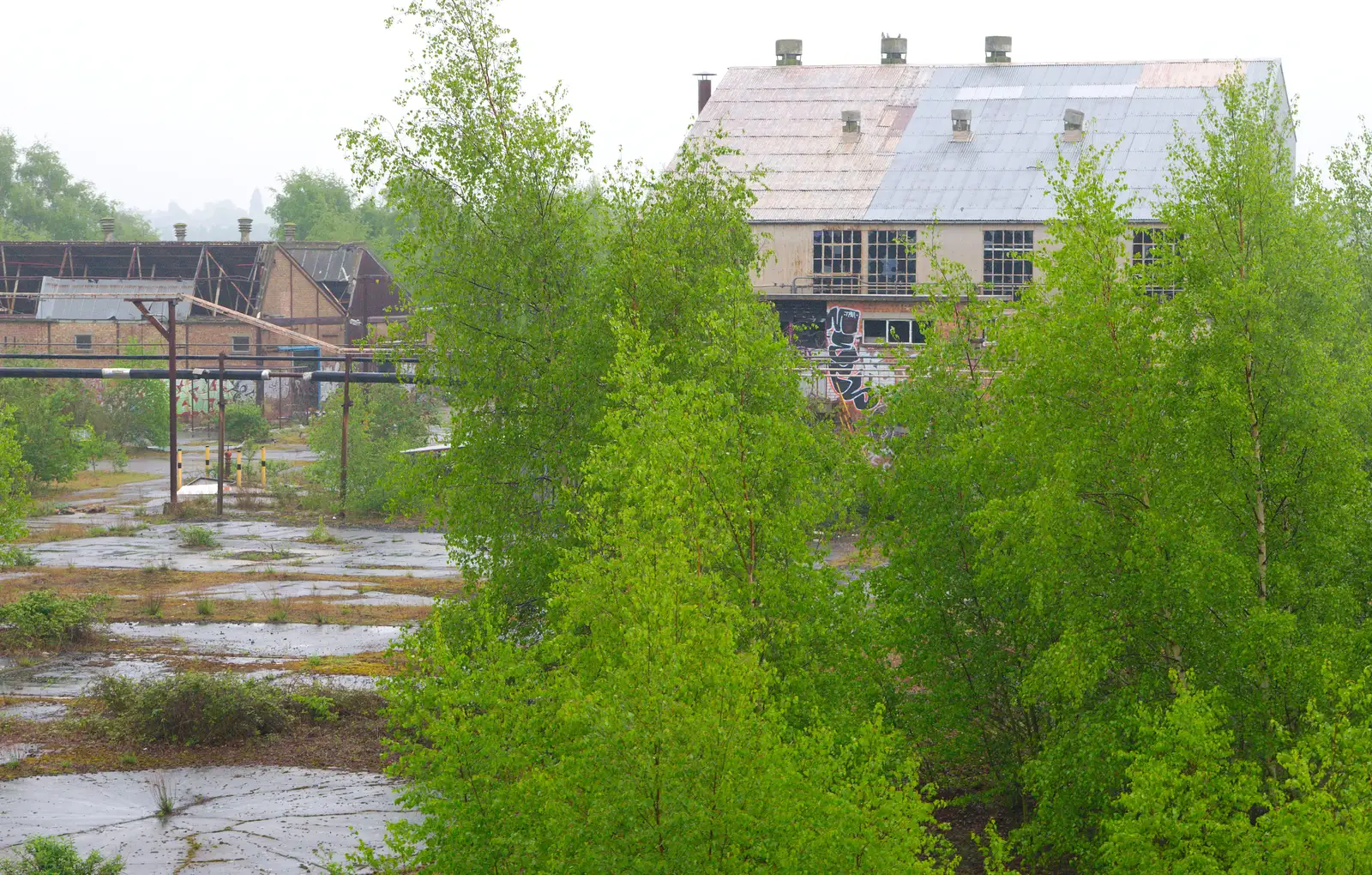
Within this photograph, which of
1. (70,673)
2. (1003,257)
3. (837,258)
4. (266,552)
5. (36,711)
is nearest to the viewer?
(36,711)

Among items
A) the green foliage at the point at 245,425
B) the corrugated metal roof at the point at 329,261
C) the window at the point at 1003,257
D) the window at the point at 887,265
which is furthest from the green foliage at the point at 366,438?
the corrugated metal roof at the point at 329,261

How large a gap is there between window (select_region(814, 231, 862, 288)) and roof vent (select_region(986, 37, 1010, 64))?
10297 mm

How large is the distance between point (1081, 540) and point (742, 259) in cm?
566

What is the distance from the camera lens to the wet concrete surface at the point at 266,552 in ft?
99.2

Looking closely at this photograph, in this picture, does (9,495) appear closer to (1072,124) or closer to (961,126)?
(961,126)

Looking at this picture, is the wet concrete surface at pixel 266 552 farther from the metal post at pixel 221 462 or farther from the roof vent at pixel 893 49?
the roof vent at pixel 893 49

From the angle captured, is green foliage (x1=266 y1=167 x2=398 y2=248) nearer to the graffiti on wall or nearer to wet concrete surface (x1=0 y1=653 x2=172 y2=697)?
the graffiti on wall

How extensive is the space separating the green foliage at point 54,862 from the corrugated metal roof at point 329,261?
58865 mm

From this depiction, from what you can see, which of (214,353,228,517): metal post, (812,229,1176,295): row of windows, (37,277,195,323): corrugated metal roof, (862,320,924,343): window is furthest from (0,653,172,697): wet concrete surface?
(37,277,195,323): corrugated metal roof

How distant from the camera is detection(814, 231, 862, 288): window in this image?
42.2 meters

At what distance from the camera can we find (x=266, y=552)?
32.2 meters

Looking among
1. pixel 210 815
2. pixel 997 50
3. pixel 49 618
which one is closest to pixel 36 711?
pixel 49 618

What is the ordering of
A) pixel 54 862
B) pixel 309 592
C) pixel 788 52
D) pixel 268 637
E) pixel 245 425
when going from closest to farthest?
pixel 54 862
pixel 268 637
pixel 309 592
pixel 788 52
pixel 245 425

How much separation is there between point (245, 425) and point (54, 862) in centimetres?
4634
